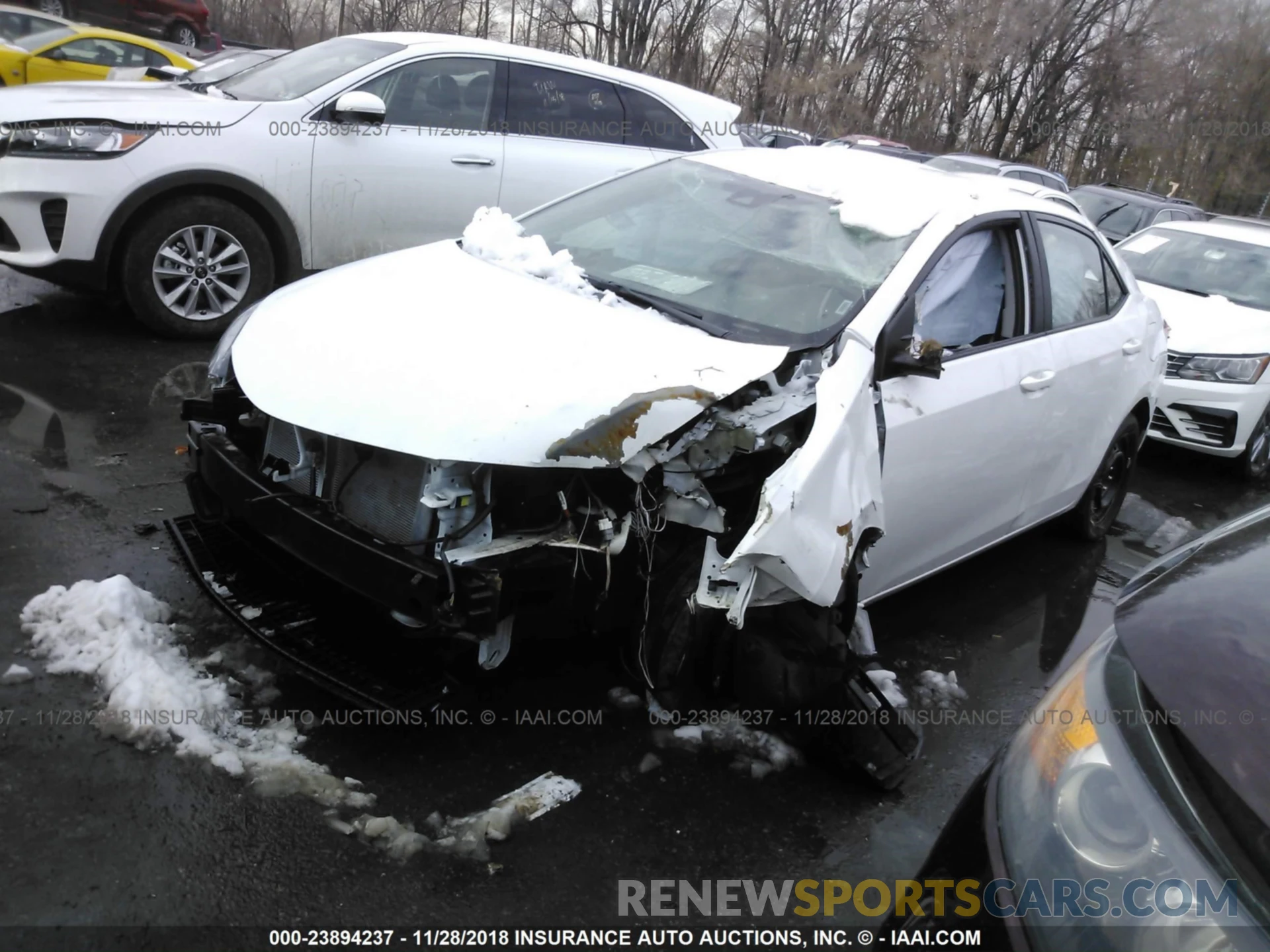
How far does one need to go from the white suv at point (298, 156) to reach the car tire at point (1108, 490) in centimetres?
315

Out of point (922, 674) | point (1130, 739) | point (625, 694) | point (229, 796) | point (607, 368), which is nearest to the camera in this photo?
point (1130, 739)

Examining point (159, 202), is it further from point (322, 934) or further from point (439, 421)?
point (322, 934)

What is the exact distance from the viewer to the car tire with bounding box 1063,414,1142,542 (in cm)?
508

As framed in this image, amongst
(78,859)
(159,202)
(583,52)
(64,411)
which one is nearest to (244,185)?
(159,202)

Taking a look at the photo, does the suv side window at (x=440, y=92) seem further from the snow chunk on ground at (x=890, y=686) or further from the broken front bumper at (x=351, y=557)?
the snow chunk on ground at (x=890, y=686)

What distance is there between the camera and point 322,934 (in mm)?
2287

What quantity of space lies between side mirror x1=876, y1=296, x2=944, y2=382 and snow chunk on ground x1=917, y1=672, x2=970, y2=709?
1.24m

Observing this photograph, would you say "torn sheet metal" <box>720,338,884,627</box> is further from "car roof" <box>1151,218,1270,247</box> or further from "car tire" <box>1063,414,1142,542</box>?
"car roof" <box>1151,218,1270,247</box>

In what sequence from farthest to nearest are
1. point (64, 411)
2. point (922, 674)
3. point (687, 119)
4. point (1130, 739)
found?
point (687, 119)
point (64, 411)
point (922, 674)
point (1130, 739)

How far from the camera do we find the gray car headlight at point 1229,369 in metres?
6.84

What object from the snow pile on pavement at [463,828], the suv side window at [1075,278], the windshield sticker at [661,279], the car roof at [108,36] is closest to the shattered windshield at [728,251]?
the windshield sticker at [661,279]

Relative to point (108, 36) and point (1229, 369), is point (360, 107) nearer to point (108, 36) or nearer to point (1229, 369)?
point (1229, 369)

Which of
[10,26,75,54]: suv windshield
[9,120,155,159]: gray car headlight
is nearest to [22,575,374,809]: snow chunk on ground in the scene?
[9,120,155,159]: gray car headlight

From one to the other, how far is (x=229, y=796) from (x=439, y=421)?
1126 millimetres
